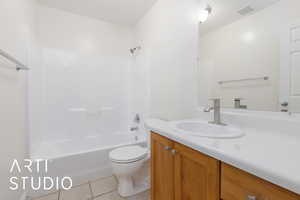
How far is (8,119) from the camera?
3.64ft

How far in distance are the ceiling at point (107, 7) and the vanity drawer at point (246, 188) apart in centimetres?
212

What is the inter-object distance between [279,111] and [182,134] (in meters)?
0.64

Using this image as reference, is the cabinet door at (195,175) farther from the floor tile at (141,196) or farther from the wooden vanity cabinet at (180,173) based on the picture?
the floor tile at (141,196)

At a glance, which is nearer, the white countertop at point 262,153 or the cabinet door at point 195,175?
the white countertop at point 262,153

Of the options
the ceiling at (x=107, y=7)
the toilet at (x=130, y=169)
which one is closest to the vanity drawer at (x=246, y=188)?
the toilet at (x=130, y=169)

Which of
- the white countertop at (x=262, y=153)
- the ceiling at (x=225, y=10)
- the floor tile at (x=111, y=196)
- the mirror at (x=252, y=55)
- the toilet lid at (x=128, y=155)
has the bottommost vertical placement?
the floor tile at (x=111, y=196)

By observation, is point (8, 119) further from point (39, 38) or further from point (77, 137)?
point (39, 38)

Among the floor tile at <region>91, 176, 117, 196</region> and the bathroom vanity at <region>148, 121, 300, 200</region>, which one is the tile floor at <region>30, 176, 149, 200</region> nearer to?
the floor tile at <region>91, 176, 117, 196</region>

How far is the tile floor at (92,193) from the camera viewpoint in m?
1.46

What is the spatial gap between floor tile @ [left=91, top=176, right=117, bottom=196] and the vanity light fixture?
208 centimetres

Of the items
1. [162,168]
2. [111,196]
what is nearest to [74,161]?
[111,196]

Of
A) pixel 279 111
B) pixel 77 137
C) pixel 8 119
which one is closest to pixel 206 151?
pixel 279 111

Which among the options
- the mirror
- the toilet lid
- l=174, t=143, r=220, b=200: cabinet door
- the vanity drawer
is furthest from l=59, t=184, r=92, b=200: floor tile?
the mirror

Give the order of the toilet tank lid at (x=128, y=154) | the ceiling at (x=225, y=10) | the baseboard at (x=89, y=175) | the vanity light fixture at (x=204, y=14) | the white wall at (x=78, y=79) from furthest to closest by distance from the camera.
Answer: the white wall at (x=78, y=79)
the baseboard at (x=89, y=175)
the toilet tank lid at (x=128, y=154)
the vanity light fixture at (x=204, y=14)
the ceiling at (x=225, y=10)
